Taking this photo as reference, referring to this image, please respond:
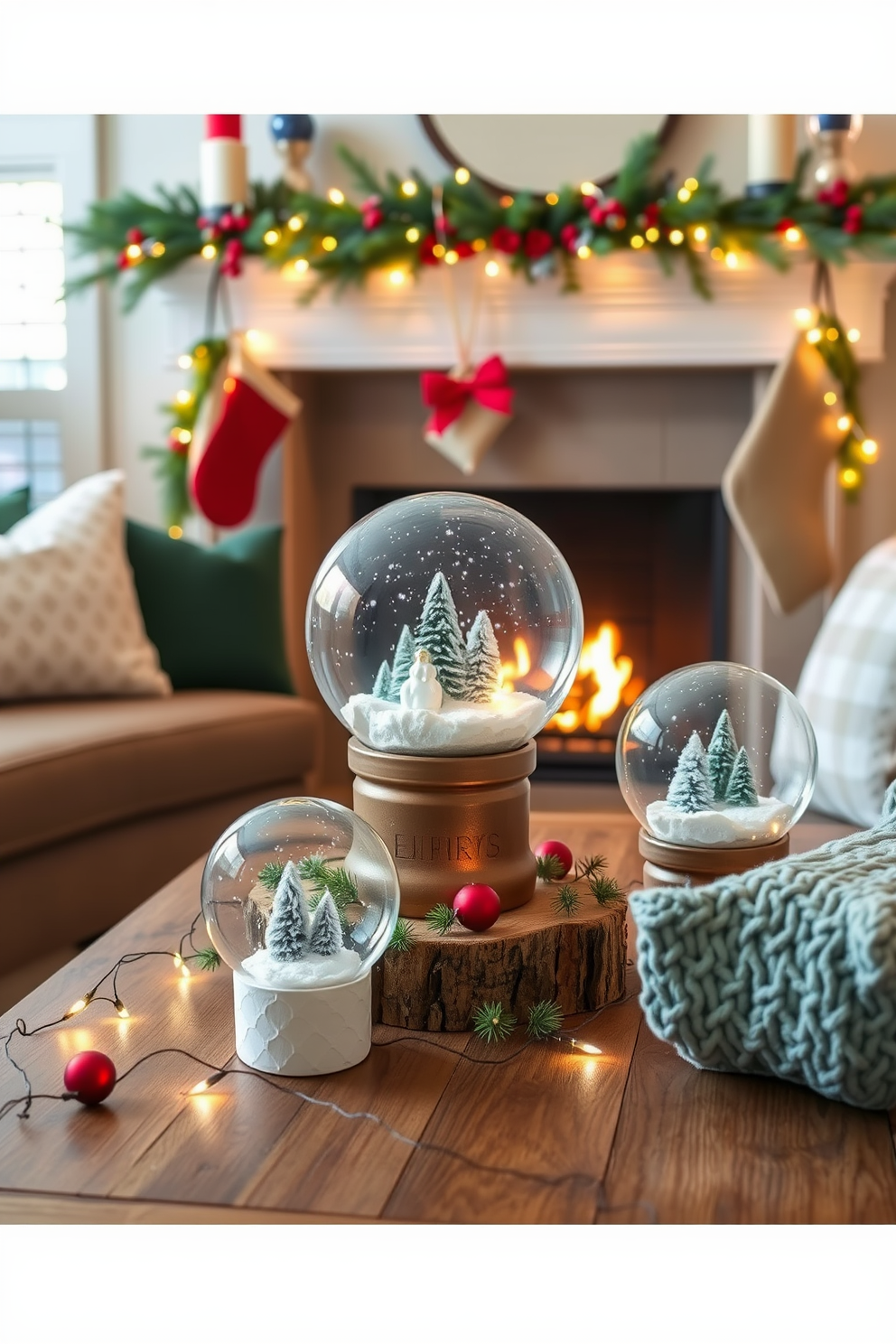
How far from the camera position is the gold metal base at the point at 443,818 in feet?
3.83

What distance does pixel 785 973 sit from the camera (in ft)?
3.08

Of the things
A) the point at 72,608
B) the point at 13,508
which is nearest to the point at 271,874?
the point at 72,608

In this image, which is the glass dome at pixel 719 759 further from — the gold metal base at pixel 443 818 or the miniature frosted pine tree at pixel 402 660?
the miniature frosted pine tree at pixel 402 660

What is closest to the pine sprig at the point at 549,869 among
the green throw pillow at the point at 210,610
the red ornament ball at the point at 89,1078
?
the red ornament ball at the point at 89,1078

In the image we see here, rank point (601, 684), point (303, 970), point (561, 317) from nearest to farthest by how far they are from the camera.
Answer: point (303, 970)
point (561, 317)
point (601, 684)

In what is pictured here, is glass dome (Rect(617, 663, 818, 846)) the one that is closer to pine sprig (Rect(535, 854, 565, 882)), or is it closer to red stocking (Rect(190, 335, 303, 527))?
pine sprig (Rect(535, 854, 565, 882))

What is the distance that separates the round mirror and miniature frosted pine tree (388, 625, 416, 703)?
1.98 meters

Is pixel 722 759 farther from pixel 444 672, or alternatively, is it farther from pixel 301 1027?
pixel 301 1027

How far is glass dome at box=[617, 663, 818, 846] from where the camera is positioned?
1201 mm

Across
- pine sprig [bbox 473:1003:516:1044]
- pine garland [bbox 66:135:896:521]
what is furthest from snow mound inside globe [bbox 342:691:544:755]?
pine garland [bbox 66:135:896:521]

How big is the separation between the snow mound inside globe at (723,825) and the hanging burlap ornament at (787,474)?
62.3 inches

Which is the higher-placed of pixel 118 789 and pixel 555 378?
pixel 555 378

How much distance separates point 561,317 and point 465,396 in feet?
0.86
